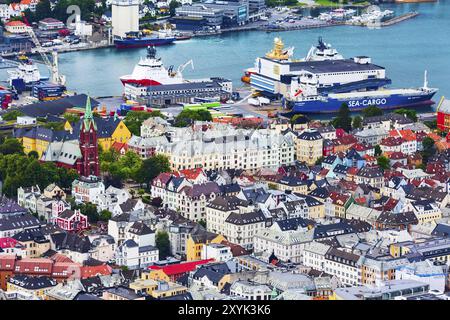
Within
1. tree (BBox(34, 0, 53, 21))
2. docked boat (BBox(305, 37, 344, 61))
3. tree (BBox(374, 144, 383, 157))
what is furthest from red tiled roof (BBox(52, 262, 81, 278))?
tree (BBox(34, 0, 53, 21))

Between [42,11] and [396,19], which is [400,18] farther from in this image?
[42,11]

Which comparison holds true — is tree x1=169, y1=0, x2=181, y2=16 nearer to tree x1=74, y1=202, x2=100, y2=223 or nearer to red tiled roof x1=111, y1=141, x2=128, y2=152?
red tiled roof x1=111, y1=141, x2=128, y2=152

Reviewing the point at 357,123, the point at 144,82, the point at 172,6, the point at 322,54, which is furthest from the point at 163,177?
the point at 172,6

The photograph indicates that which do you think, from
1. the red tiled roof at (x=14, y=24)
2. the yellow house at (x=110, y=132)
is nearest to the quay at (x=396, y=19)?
the red tiled roof at (x=14, y=24)

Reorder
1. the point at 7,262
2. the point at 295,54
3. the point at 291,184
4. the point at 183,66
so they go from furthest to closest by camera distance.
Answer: the point at 295,54 < the point at 183,66 < the point at 291,184 < the point at 7,262

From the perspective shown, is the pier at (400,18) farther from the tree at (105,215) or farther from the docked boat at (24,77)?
the tree at (105,215)
